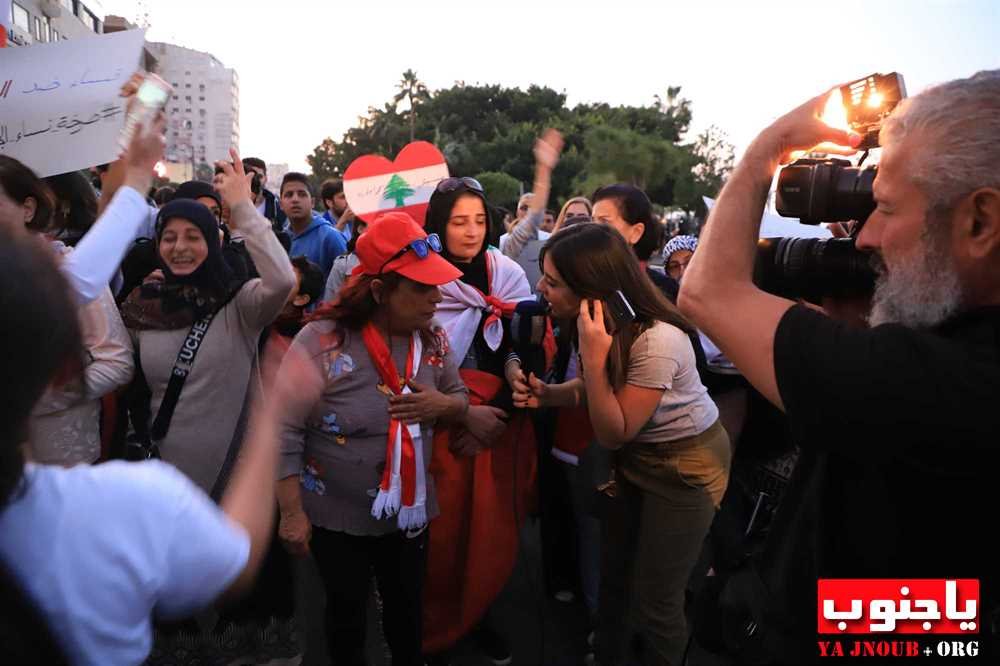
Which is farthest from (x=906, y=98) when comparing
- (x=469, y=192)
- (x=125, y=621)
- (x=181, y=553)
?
(x=469, y=192)

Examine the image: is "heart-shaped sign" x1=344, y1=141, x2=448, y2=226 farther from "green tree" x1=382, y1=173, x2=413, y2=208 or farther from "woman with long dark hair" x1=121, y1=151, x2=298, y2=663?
"woman with long dark hair" x1=121, y1=151, x2=298, y2=663

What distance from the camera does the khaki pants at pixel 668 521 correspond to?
2457mm

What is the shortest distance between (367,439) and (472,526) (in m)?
0.83

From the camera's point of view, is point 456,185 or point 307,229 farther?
point 307,229

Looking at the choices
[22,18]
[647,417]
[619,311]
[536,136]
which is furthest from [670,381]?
[536,136]

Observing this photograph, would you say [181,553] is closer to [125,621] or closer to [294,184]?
[125,621]

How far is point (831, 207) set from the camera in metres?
1.32

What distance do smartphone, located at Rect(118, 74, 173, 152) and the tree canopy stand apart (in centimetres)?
3350

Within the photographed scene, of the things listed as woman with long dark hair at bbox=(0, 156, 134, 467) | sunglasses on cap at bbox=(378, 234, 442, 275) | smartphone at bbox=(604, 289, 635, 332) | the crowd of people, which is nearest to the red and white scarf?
the crowd of people

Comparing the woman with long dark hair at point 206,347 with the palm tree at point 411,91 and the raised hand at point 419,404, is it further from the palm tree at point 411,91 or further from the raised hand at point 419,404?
the palm tree at point 411,91

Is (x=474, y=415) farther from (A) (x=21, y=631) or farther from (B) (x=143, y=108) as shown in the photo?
(A) (x=21, y=631)

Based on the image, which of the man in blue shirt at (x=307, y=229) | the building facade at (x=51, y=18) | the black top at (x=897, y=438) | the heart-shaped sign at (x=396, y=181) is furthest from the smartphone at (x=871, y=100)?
the building facade at (x=51, y=18)

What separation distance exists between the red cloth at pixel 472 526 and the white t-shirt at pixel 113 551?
1873mm

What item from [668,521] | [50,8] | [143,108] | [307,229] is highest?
[50,8]
